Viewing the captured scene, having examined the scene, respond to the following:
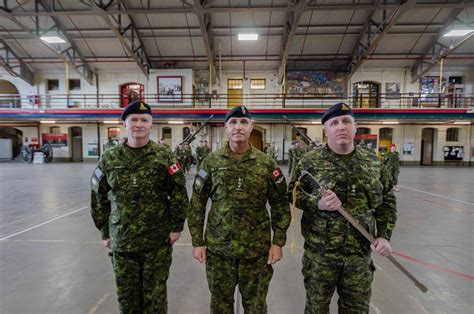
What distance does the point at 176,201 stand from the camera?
2.11 meters

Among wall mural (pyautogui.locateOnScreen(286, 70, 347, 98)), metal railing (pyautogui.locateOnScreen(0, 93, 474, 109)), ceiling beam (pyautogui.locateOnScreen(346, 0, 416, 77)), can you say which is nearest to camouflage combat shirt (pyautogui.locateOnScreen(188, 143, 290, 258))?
ceiling beam (pyautogui.locateOnScreen(346, 0, 416, 77))

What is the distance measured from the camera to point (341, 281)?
6.09 ft

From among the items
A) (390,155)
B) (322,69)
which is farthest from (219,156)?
(322,69)

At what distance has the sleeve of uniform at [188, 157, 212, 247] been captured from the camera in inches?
77.6

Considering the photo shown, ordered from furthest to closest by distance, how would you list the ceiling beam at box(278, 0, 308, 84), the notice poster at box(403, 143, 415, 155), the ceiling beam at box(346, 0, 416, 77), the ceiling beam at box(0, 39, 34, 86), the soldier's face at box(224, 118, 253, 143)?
the notice poster at box(403, 143, 415, 155) → the ceiling beam at box(0, 39, 34, 86) → the ceiling beam at box(346, 0, 416, 77) → the ceiling beam at box(278, 0, 308, 84) → the soldier's face at box(224, 118, 253, 143)

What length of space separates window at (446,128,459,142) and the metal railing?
1741mm

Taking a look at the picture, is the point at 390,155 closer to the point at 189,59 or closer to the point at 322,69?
the point at 322,69

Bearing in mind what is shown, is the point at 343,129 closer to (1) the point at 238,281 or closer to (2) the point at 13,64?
(1) the point at 238,281

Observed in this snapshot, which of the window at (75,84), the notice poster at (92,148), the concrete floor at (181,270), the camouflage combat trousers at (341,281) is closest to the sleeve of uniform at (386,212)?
the camouflage combat trousers at (341,281)

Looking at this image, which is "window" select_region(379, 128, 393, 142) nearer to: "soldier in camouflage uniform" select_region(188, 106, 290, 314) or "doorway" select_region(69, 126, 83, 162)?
"soldier in camouflage uniform" select_region(188, 106, 290, 314)

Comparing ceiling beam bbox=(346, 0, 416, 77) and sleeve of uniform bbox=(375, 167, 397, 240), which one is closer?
sleeve of uniform bbox=(375, 167, 397, 240)

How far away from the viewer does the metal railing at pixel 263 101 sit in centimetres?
1792

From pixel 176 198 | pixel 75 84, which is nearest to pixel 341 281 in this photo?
pixel 176 198

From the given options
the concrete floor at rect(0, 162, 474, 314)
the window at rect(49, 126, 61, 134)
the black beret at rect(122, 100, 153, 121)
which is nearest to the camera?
the black beret at rect(122, 100, 153, 121)
